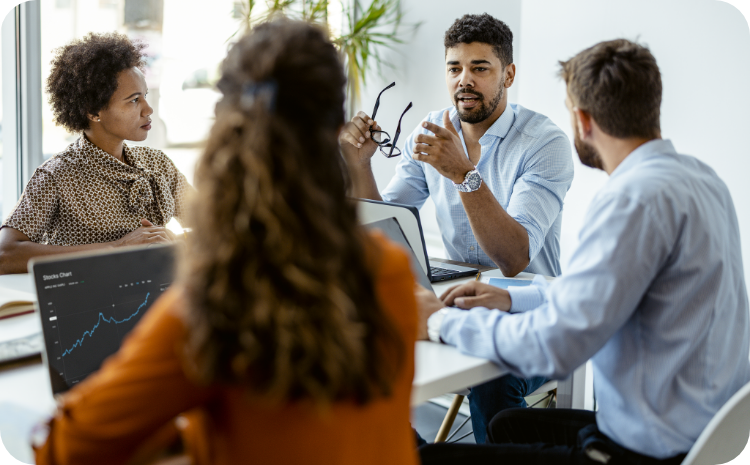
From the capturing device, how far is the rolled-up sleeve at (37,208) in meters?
→ 1.85

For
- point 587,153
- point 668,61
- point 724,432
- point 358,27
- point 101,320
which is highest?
point 358,27

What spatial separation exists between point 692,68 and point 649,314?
1.83 metres

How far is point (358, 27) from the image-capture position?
3.78 meters

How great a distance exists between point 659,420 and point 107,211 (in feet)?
5.49

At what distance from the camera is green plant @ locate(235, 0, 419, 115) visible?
360cm

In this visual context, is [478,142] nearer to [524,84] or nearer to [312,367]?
[524,84]

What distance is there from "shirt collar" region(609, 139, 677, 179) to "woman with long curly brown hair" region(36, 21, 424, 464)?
731 mm

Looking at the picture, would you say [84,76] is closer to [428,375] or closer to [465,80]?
[465,80]

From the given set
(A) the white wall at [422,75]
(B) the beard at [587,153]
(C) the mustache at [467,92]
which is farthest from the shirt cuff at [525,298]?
(A) the white wall at [422,75]

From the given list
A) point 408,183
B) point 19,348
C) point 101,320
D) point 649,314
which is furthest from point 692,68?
point 19,348

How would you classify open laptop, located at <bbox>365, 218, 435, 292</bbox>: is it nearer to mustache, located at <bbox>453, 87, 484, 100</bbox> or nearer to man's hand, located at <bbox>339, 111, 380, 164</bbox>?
man's hand, located at <bbox>339, 111, 380, 164</bbox>

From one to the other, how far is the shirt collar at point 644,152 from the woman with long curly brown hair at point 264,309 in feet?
2.40

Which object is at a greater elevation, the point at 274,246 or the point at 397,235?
the point at 274,246

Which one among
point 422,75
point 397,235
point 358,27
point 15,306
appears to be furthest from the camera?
point 422,75
